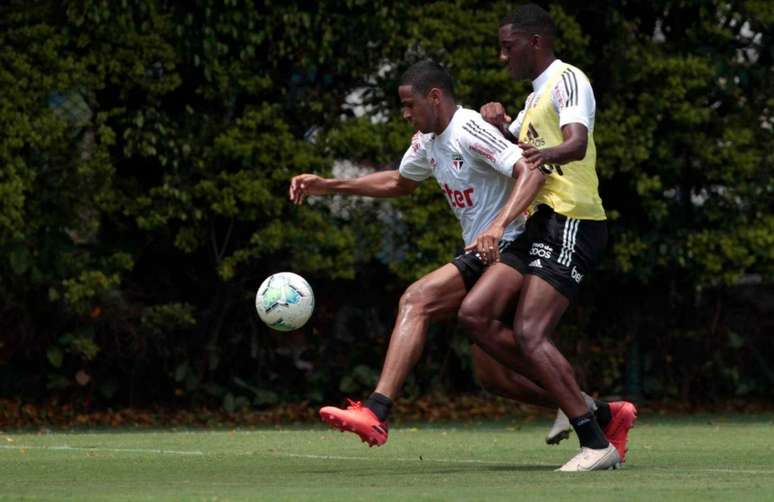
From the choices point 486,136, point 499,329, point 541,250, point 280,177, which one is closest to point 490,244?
point 541,250

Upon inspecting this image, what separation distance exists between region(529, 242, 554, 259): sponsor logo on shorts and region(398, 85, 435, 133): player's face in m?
0.88

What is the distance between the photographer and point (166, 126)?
595 inches

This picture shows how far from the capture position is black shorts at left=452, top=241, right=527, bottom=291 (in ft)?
29.9

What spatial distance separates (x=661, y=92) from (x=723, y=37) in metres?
0.86

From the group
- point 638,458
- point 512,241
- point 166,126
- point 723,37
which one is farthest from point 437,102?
point 723,37

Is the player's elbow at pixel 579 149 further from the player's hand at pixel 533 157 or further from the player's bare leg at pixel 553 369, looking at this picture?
the player's bare leg at pixel 553 369

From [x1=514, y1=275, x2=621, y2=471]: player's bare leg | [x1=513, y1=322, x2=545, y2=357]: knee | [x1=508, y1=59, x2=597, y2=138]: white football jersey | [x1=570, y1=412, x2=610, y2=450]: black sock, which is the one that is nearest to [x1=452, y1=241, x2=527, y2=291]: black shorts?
[x1=514, y1=275, x2=621, y2=471]: player's bare leg

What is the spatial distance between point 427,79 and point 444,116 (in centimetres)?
22

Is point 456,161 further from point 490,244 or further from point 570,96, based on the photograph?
point 490,244

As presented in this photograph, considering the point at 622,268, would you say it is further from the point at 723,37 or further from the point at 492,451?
the point at 492,451

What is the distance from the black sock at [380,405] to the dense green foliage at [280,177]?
663 cm

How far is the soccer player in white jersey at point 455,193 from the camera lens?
8.91m

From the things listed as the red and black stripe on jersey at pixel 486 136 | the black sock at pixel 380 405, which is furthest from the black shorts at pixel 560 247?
the black sock at pixel 380 405

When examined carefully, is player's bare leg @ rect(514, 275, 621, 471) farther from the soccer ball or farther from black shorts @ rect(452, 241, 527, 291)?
the soccer ball
